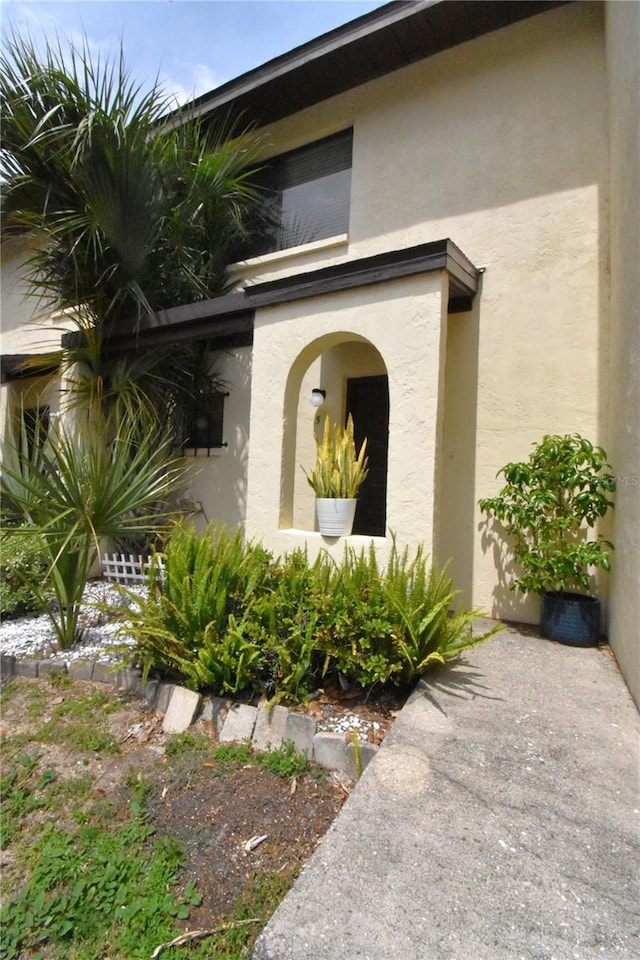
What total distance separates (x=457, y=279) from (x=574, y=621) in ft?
10.6

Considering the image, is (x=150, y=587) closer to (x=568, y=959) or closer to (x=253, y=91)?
(x=568, y=959)

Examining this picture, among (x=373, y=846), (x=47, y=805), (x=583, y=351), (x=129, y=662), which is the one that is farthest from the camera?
(x=583, y=351)

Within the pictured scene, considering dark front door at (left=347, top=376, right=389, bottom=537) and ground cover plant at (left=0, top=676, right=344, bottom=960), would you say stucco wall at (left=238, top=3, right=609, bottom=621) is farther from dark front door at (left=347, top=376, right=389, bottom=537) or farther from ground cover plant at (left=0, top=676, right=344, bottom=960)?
ground cover plant at (left=0, top=676, right=344, bottom=960)

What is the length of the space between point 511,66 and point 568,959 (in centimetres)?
716

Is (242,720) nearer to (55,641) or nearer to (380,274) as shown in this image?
(55,641)

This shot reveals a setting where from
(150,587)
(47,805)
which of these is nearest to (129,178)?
(150,587)

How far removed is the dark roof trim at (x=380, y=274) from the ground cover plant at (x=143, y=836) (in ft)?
12.6

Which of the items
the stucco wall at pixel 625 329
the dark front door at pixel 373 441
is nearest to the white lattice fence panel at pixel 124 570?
the dark front door at pixel 373 441

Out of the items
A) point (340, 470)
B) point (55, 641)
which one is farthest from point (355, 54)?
point (55, 641)

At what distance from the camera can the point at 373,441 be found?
6438 millimetres

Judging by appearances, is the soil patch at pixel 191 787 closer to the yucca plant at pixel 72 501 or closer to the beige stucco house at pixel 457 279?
the yucca plant at pixel 72 501

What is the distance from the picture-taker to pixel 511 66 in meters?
5.32

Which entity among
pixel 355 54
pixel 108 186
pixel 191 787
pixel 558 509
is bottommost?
pixel 191 787

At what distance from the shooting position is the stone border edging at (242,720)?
264 centimetres
